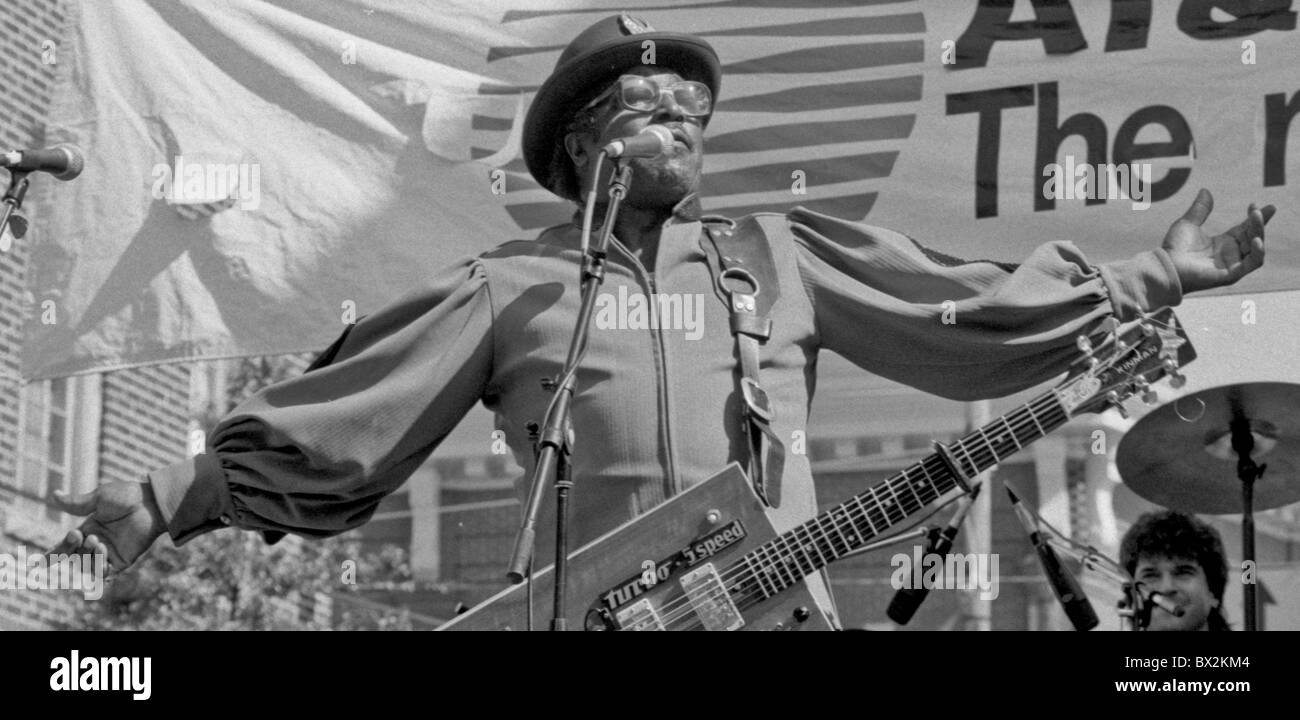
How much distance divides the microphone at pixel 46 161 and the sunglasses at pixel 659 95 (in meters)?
1.44

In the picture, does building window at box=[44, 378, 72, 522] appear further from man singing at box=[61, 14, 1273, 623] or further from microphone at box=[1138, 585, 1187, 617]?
microphone at box=[1138, 585, 1187, 617]

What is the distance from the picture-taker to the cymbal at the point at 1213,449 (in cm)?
623

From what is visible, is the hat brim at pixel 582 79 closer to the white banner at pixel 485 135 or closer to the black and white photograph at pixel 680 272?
the black and white photograph at pixel 680 272

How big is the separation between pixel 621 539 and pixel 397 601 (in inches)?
534

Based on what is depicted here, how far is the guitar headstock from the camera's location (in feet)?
17.7

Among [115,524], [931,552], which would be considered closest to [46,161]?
[115,524]

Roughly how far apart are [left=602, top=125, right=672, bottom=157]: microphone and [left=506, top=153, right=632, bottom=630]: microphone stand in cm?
25

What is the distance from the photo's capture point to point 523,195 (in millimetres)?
7477

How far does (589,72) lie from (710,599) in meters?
1.54

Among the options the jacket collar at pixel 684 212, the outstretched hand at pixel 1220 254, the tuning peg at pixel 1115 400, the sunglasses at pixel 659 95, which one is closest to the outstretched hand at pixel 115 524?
the jacket collar at pixel 684 212

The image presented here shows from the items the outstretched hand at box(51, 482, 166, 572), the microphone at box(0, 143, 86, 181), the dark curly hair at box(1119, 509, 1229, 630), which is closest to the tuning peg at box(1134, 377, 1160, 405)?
the dark curly hair at box(1119, 509, 1229, 630)

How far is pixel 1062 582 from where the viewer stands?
5801mm
